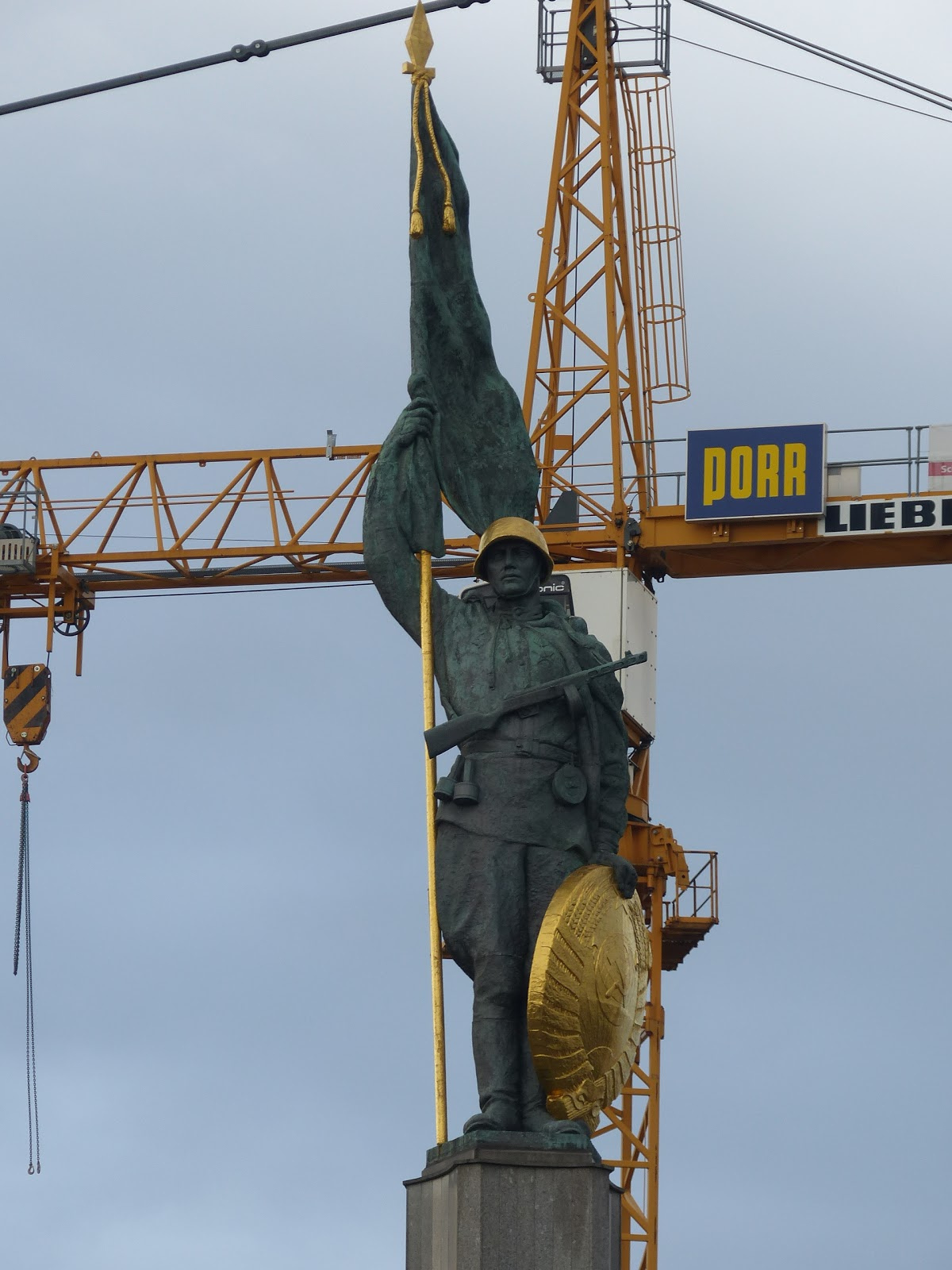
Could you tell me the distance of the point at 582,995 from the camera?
17500mm

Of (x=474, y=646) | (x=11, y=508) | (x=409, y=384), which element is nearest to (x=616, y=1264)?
(x=474, y=646)

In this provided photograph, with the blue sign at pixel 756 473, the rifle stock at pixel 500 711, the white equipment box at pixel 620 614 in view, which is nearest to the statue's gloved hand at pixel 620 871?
the rifle stock at pixel 500 711

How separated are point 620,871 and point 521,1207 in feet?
7.19

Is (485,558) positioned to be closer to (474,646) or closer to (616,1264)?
(474,646)

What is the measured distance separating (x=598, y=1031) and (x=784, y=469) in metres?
34.0

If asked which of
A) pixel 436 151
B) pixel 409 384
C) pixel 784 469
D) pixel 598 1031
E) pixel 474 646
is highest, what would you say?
pixel 784 469

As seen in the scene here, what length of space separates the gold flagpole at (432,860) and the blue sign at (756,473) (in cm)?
3219

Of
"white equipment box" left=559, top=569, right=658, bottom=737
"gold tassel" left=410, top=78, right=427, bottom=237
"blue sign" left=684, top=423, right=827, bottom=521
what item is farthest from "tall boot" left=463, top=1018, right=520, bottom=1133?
"blue sign" left=684, top=423, right=827, bottom=521

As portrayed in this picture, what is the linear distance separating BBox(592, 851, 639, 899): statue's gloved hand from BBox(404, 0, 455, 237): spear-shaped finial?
164 inches

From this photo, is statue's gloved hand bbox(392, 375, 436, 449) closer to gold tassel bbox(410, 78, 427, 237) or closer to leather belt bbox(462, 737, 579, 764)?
gold tassel bbox(410, 78, 427, 237)

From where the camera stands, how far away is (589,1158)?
669 inches

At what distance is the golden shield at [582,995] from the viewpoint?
17.4m

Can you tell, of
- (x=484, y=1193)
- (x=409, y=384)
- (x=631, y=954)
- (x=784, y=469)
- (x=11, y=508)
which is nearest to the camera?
(x=484, y=1193)

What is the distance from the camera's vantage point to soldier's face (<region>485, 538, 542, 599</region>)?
18.5m
